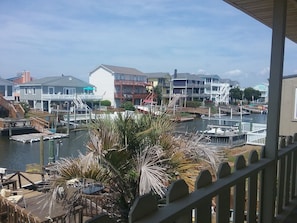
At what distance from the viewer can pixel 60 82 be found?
28547 millimetres

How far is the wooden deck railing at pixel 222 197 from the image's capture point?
2.48 ft

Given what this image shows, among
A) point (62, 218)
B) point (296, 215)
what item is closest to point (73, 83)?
point (62, 218)

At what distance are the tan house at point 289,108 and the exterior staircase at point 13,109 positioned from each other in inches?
907

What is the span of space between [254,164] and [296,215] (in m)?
0.85

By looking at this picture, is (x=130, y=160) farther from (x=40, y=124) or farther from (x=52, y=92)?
(x=52, y=92)

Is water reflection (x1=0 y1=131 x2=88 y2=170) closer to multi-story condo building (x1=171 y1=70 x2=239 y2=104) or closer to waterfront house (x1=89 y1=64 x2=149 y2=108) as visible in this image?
waterfront house (x1=89 y1=64 x2=149 y2=108)

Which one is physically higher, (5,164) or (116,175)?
(116,175)

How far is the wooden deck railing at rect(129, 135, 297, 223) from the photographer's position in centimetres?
75

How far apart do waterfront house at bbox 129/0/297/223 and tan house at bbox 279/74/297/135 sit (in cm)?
596

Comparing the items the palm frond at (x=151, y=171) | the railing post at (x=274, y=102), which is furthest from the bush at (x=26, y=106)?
the railing post at (x=274, y=102)

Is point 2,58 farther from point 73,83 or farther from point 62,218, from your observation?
point 62,218

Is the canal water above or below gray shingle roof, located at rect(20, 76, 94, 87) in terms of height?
below

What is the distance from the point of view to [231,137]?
17.5 metres

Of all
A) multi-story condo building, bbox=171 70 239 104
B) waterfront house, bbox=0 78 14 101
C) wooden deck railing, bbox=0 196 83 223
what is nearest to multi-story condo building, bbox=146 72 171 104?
wooden deck railing, bbox=0 196 83 223
